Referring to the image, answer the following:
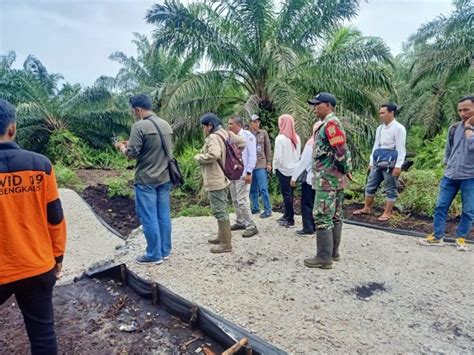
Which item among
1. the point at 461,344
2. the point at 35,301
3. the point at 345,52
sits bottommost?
the point at 461,344

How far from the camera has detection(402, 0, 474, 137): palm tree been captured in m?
9.99

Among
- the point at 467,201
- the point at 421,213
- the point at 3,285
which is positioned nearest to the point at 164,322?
the point at 3,285

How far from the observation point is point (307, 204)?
4.98m

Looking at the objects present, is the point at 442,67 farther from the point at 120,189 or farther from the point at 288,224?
the point at 120,189

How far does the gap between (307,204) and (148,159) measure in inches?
87.3

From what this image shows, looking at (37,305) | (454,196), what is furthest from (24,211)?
(454,196)

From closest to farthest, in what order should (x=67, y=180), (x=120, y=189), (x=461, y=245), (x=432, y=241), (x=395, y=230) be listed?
(x=461, y=245)
(x=432, y=241)
(x=395, y=230)
(x=120, y=189)
(x=67, y=180)

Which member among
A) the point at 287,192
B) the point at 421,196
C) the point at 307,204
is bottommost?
the point at 421,196

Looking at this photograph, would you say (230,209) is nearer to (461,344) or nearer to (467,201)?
(467,201)

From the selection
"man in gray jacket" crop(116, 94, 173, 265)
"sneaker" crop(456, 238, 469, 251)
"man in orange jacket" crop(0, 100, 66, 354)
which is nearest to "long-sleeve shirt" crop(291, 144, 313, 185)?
"man in gray jacket" crop(116, 94, 173, 265)

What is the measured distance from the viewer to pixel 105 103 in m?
16.0

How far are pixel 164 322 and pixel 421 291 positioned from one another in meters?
2.41

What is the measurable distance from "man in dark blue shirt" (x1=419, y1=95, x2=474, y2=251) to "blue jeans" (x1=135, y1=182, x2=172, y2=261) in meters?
3.22

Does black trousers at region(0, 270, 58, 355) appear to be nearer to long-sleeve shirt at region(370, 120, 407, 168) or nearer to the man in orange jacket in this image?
the man in orange jacket
